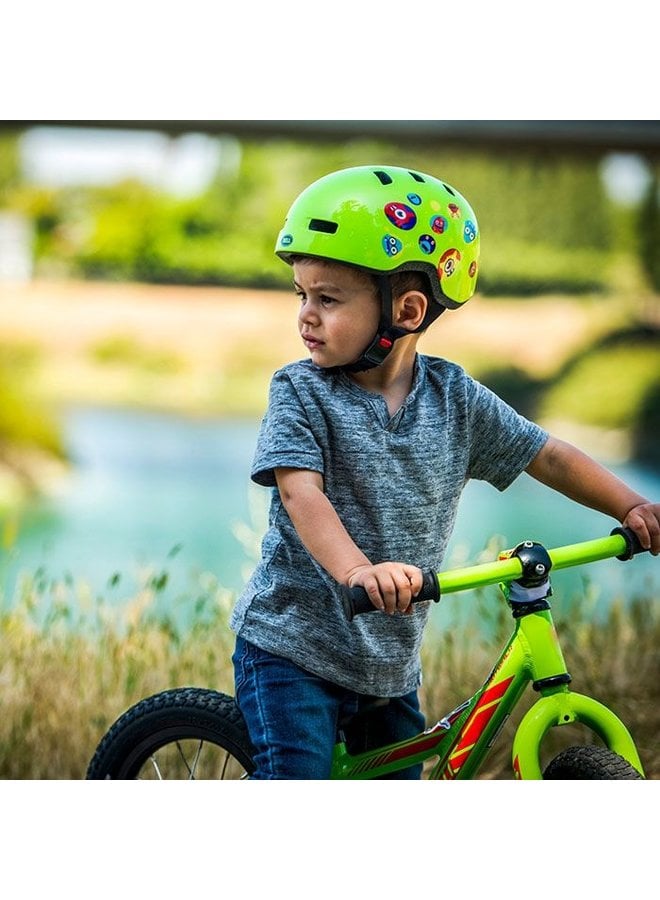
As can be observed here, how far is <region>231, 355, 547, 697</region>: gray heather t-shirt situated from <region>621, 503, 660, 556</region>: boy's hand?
0.31 meters

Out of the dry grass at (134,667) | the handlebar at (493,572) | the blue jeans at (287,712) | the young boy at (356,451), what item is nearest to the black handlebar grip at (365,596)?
the handlebar at (493,572)

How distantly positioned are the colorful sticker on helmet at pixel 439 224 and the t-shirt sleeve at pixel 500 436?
287 mm

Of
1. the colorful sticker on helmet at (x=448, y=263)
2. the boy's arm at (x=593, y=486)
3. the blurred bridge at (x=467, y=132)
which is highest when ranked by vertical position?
the blurred bridge at (x=467, y=132)

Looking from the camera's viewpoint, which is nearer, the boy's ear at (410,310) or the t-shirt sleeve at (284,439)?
the t-shirt sleeve at (284,439)

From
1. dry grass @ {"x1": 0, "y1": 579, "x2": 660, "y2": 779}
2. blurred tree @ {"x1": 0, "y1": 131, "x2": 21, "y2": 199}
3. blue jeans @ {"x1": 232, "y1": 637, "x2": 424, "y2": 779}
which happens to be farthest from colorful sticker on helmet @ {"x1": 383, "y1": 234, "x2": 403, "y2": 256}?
blurred tree @ {"x1": 0, "y1": 131, "x2": 21, "y2": 199}

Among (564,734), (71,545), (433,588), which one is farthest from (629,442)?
(433,588)

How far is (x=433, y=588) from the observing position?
172cm

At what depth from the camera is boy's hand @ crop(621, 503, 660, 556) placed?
6.59 ft

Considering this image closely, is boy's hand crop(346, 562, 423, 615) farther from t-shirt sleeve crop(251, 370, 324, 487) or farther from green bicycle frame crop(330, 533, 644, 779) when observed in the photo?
t-shirt sleeve crop(251, 370, 324, 487)

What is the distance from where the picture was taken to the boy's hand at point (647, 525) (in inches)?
79.1

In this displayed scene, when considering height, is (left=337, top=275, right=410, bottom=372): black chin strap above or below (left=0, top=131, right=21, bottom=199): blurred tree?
below

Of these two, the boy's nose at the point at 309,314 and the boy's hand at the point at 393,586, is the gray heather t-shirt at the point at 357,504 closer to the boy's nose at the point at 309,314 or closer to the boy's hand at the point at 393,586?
the boy's nose at the point at 309,314

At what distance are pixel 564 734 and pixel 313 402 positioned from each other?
1.33 meters

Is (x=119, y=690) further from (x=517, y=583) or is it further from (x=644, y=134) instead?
(x=644, y=134)
